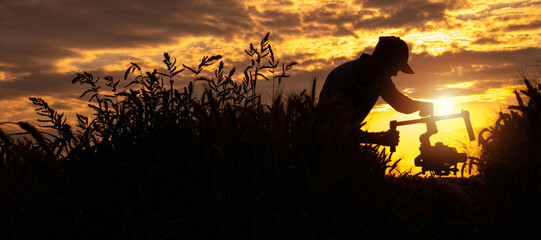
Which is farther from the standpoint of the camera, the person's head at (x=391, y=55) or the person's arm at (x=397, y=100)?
the person's arm at (x=397, y=100)

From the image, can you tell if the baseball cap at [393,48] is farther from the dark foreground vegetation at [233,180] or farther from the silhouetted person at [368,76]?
the dark foreground vegetation at [233,180]

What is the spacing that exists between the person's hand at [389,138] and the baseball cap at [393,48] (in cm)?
118

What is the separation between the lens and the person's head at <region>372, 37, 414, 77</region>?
620cm

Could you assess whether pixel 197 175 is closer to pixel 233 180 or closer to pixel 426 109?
pixel 233 180

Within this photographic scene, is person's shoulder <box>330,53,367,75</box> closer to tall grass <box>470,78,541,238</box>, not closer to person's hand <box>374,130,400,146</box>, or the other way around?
person's hand <box>374,130,400,146</box>

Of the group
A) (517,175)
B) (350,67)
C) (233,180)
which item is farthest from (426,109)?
(233,180)

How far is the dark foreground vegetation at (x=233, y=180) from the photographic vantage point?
3006mm

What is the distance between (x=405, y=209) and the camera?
3973mm

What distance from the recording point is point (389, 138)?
555 centimetres

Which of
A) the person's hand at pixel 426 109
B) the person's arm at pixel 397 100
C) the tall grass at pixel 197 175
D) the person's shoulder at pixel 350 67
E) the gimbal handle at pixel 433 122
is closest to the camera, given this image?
the tall grass at pixel 197 175

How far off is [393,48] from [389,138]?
139 cm

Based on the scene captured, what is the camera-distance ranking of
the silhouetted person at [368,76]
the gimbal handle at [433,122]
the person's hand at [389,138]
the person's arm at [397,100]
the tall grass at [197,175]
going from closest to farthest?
the tall grass at [197,175] → the person's hand at [389,138] → the gimbal handle at [433,122] → the silhouetted person at [368,76] → the person's arm at [397,100]

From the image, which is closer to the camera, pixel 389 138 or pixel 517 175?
pixel 517 175

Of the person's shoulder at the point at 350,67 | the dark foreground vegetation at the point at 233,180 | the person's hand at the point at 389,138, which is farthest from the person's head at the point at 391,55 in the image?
the dark foreground vegetation at the point at 233,180
